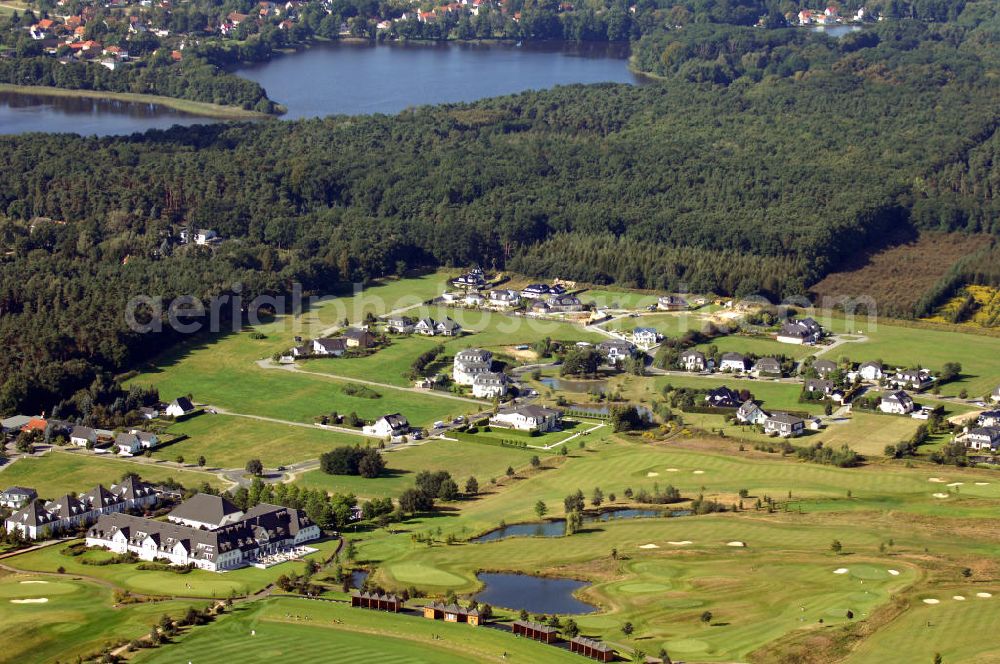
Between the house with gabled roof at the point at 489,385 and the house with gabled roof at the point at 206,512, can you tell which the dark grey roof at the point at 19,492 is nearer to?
the house with gabled roof at the point at 206,512

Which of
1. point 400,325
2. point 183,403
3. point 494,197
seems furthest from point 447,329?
point 494,197

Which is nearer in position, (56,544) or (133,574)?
(133,574)

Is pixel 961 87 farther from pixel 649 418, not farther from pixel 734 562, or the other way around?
pixel 734 562

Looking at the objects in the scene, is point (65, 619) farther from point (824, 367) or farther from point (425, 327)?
point (824, 367)

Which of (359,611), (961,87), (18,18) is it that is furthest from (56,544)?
(18,18)

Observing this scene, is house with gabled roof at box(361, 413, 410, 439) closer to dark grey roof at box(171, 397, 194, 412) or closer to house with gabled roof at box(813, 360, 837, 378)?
dark grey roof at box(171, 397, 194, 412)

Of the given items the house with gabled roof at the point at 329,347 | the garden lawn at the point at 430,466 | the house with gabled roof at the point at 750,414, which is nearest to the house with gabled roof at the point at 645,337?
the house with gabled roof at the point at 750,414

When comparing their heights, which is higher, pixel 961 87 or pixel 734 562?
pixel 961 87
